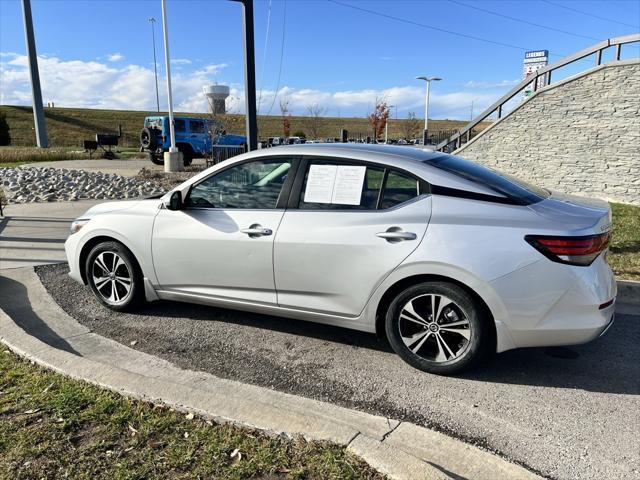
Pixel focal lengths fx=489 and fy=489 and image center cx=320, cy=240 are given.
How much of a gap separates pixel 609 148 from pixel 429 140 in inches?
646

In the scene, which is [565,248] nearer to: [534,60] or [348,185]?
[348,185]

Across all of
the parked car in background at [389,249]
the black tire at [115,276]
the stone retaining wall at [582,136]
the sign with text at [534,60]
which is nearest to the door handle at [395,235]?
the parked car in background at [389,249]

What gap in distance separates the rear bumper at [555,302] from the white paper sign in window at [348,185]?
45.6 inches

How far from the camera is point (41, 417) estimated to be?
2730mm

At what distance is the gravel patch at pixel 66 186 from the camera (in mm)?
11570

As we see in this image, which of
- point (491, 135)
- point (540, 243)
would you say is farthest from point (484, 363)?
point (491, 135)

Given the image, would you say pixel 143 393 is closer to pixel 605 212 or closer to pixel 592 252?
pixel 592 252

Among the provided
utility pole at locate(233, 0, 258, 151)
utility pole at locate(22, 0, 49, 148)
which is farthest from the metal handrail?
utility pole at locate(22, 0, 49, 148)

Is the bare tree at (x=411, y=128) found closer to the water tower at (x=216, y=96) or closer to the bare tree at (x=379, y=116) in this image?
the bare tree at (x=379, y=116)

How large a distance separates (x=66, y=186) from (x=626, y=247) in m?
12.5

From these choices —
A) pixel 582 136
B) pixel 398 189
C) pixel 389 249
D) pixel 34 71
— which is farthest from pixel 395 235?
pixel 34 71

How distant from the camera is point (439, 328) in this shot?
3.32 metres

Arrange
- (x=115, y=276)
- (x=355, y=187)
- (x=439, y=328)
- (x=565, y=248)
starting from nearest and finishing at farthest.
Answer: (x=565, y=248), (x=439, y=328), (x=355, y=187), (x=115, y=276)

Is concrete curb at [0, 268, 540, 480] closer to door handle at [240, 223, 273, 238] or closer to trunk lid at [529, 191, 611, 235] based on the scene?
door handle at [240, 223, 273, 238]
